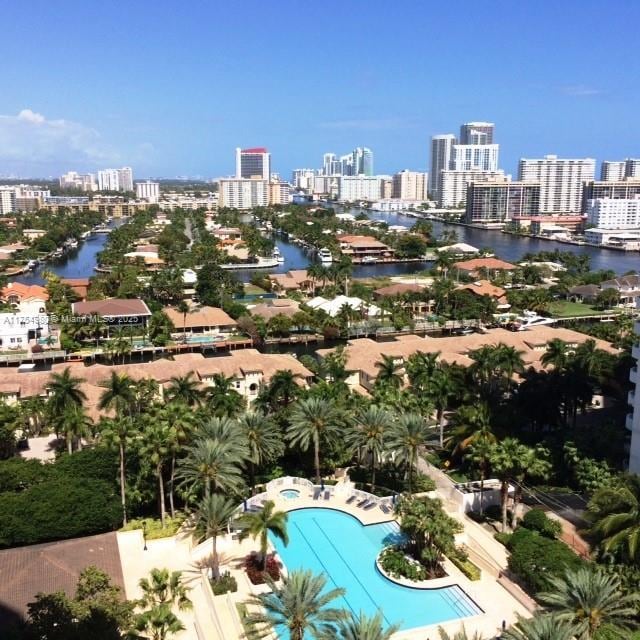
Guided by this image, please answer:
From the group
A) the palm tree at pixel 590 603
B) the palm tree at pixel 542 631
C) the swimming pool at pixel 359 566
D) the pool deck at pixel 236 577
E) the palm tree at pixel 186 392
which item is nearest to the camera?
the palm tree at pixel 542 631

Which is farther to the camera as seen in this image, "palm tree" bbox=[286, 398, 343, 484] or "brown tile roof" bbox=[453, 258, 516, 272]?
"brown tile roof" bbox=[453, 258, 516, 272]

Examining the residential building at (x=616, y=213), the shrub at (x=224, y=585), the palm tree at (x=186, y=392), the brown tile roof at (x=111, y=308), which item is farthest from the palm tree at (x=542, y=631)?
the residential building at (x=616, y=213)

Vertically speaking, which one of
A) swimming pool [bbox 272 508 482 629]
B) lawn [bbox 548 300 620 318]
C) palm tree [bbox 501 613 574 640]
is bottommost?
swimming pool [bbox 272 508 482 629]

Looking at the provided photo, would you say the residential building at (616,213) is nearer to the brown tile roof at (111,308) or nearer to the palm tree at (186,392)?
the brown tile roof at (111,308)

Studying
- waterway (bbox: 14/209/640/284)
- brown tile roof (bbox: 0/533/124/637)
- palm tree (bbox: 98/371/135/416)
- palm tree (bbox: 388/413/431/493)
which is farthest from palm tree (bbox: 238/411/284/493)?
waterway (bbox: 14/209/640/284)

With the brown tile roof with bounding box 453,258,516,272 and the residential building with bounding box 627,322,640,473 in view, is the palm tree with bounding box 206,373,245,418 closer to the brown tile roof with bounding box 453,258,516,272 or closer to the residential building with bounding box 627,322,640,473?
the residential building with bounding box 627,322,640,473

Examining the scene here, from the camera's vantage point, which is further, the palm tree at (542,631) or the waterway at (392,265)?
the waterway at (392,265)

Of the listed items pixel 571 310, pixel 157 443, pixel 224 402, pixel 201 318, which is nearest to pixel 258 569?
pixel 157 443
